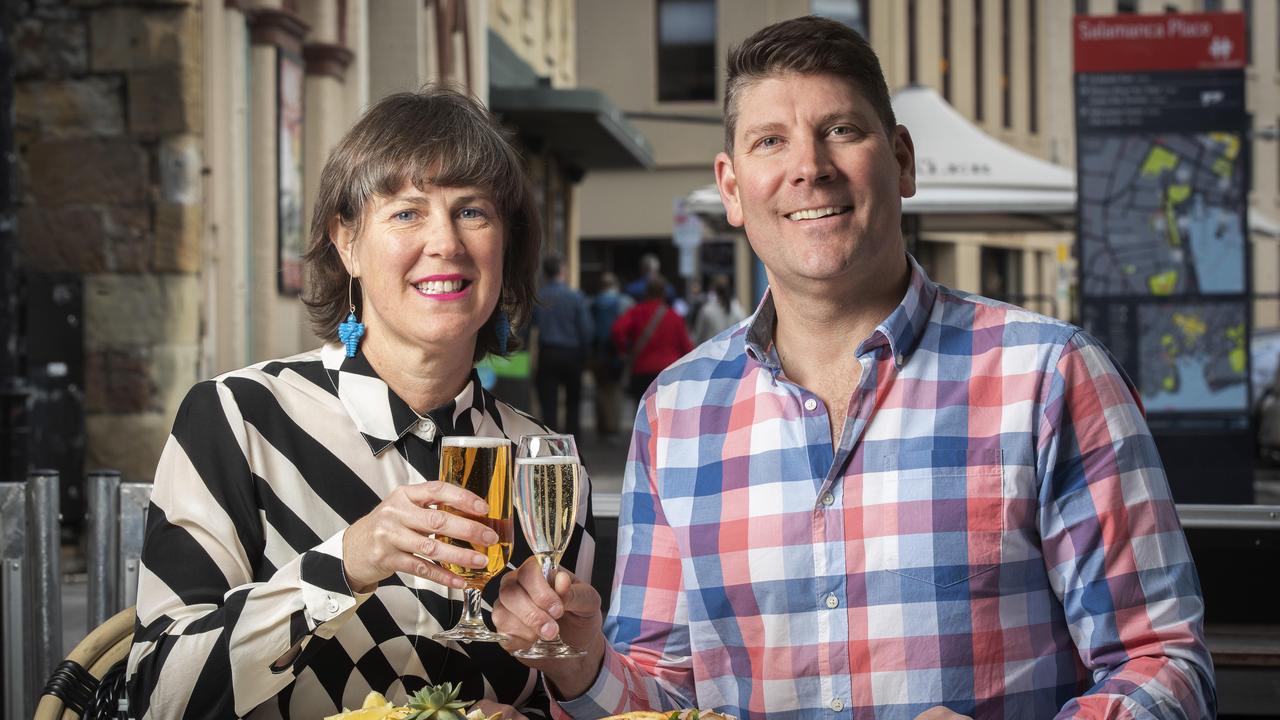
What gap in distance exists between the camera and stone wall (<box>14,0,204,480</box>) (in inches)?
349

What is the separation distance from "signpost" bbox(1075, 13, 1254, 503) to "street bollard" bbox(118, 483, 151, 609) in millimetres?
8049

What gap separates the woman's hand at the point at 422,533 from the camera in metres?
2.15

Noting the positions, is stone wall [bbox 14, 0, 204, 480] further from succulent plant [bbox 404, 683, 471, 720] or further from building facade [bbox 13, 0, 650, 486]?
succulent plant [bbox 404, 683, 471, 720]

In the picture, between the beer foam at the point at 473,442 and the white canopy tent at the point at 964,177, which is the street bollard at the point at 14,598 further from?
the white canopy tent at the point at 964,177

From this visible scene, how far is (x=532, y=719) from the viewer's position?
2.84 m

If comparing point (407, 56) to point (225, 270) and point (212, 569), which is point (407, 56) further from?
point (212, 569)

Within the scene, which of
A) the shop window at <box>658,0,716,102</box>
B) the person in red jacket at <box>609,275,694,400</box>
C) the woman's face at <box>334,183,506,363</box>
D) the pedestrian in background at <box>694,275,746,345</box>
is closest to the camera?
the woman's face at <box>334,183,506,363</box>

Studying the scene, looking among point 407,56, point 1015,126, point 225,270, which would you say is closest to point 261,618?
point 225,270

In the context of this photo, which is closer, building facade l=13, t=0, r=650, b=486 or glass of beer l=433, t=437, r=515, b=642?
glass of beer l=433, t=437, r=515, b=642

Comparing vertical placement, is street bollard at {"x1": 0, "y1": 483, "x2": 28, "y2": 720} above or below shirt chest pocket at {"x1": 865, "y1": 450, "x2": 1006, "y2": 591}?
below

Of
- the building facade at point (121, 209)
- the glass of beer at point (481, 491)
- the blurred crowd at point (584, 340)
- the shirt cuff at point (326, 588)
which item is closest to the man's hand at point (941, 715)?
the glass of beer at point (481, 491)

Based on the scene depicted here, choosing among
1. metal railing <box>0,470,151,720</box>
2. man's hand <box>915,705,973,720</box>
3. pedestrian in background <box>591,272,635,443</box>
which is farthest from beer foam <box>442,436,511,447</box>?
pedestrian in background <box>591,272,635,443</box>

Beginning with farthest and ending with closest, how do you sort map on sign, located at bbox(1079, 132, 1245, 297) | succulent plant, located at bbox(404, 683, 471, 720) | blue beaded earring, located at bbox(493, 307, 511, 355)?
map on sign, located at bbox(1079, 132, 1245, 297) < blue beaded earring, located at bbox(493, 307, 511, 355) < succulent plant, located at bbox(404, 683, 471, 720)

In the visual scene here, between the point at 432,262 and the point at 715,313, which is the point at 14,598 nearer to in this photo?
the point at 432,262
